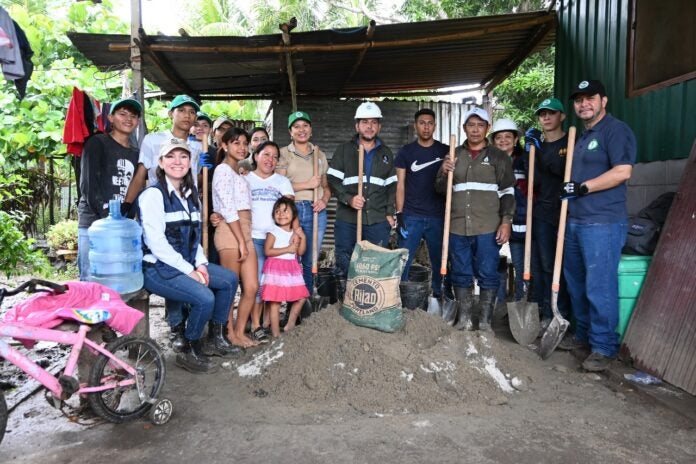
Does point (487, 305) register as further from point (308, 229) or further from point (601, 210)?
point (308, 229)

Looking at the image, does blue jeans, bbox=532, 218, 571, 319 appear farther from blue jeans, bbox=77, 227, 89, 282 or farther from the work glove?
blue jeans, bbox=77, 227, 89, 282

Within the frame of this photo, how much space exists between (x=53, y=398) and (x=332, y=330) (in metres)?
1.96

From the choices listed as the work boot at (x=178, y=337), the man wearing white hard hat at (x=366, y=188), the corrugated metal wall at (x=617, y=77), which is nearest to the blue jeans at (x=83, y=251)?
the work boot at (x=178, y=337)

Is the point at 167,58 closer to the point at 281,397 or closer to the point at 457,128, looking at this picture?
the point at 281,397

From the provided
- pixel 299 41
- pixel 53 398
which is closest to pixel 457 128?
pixel 299 41

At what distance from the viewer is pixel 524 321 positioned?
181 inches

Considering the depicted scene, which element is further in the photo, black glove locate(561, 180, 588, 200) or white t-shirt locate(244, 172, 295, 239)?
white t-shirt locate(244, 172, 295, 239)

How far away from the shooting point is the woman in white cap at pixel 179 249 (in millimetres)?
3711

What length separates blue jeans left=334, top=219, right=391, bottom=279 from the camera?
5090 millimetres

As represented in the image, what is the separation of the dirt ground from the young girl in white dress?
0.43 meters

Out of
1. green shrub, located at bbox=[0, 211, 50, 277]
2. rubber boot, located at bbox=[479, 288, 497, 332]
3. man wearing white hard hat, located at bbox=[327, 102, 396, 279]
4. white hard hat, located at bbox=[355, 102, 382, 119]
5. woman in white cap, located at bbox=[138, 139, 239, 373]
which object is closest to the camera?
woman in white cap, located at bbox=[138, 139, 239, 373]

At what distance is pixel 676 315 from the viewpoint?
3.72 meters

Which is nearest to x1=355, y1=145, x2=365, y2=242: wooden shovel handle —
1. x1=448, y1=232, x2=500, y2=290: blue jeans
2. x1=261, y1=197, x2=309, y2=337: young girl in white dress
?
x1=261, y1=197, x2=309, y2=337: young girl in white dress

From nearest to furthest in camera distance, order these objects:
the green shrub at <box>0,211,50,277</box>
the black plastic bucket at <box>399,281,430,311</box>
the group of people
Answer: the group of people, the black plastic bucket at <box>399,281,430,311</box>, the green shrub at <box>0,211,50,277</box>
